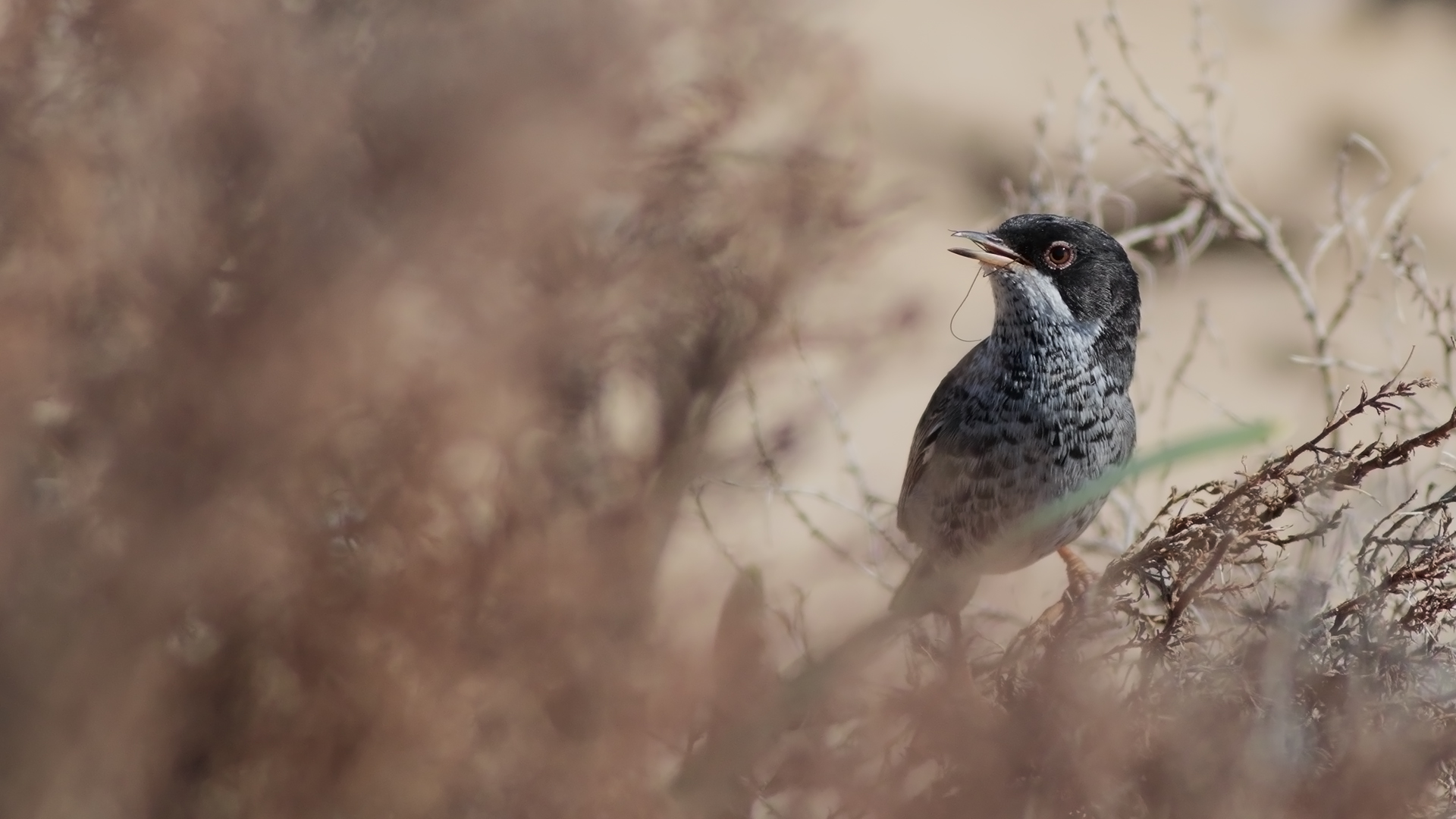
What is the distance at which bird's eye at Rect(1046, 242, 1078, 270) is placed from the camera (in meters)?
4.05

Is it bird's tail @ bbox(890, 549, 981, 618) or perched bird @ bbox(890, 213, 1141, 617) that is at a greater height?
perched bird @ bbox(890, 213, 1141, 617)

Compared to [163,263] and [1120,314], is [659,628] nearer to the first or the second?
[163,263]

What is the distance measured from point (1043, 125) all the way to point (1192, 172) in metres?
0.60

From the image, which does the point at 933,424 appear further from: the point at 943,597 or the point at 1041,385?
the point at 943,597

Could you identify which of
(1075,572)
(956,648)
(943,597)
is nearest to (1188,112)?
(1075,572)

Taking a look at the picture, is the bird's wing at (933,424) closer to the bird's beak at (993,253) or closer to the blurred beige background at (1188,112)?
the bird's beak at (993,253)

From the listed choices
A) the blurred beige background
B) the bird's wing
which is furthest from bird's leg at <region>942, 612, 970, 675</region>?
the blurred beige background

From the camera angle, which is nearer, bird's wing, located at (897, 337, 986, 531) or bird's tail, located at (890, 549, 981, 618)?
bird's tail, located at (890, 549, 981, 618)

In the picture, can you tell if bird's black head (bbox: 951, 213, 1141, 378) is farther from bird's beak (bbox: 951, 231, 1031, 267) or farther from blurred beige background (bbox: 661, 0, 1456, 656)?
blurred beige background (bbox: 661, 0, 1456, 656)

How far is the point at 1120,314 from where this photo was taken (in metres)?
4.16

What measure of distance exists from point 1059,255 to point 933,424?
0.73 m

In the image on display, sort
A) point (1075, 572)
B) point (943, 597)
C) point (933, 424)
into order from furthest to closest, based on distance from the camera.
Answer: point (933, 424)
point (1075, 572)
point (943, 597)

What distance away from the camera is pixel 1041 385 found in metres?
4.06

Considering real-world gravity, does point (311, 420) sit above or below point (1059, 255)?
below
